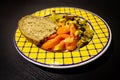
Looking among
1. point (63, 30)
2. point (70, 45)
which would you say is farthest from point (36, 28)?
point (70, 45)

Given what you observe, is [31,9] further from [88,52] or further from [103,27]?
[88,52]

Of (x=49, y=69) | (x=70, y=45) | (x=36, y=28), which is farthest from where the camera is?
(x=36, y=28)

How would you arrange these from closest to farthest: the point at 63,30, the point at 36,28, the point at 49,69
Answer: the point at 49,69
the point at 63,30
the point at 36,28

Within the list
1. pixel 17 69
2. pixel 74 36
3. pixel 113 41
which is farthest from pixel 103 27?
pixel 17 69

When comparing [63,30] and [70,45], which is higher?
[63,30]

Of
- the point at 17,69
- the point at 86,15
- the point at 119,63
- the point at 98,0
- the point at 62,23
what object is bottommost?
the point at 17,69

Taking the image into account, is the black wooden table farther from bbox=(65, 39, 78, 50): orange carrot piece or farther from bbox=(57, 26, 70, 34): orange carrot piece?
bbox=(57, 26, 70, 34): orange carrot piece

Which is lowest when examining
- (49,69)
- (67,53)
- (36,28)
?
(49,69)

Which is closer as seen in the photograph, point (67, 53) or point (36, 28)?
point (67, 53)

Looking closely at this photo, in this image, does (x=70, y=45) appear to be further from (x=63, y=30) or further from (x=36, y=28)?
(x=36, y=28)

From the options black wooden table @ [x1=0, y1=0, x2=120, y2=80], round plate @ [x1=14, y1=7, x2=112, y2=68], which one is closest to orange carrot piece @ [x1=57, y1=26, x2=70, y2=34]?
round plate @ [x1=14, y1=7, x2=112, y2=68]
